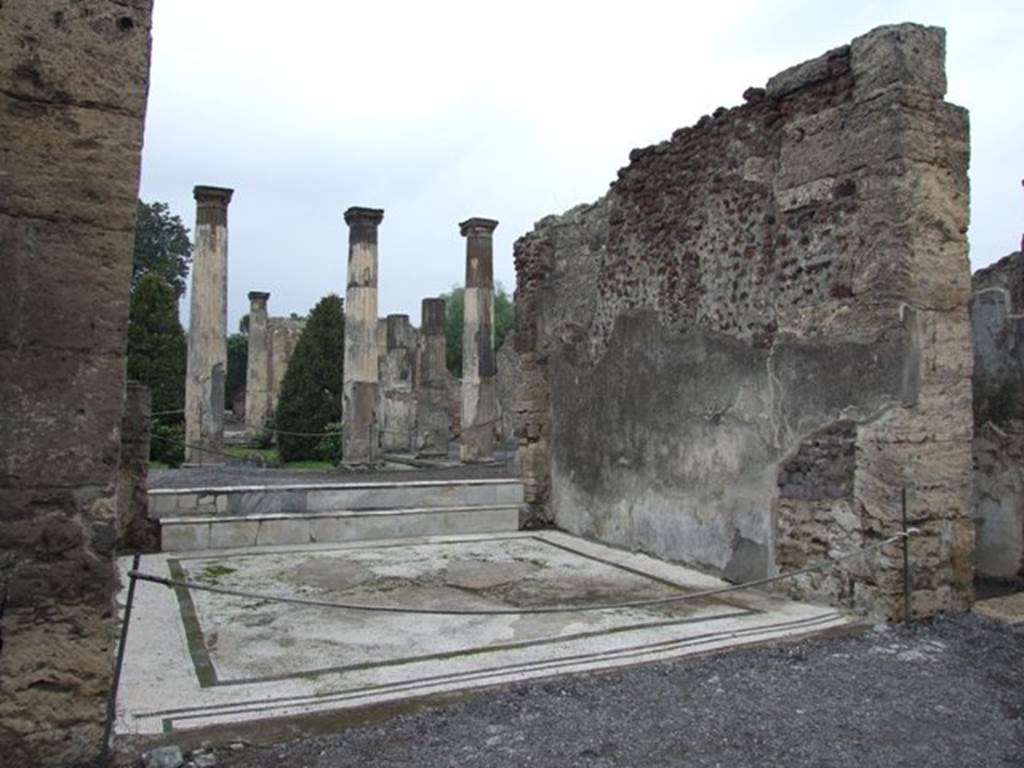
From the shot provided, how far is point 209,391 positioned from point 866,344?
12.8 meters

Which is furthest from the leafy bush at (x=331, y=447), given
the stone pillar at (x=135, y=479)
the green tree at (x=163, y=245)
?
the green tree at (x=163, y=245)

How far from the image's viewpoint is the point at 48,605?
289cm

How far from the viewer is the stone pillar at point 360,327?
1603cm

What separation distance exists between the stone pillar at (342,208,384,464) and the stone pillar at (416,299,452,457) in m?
2.65

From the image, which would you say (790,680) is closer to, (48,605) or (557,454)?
(48,605)

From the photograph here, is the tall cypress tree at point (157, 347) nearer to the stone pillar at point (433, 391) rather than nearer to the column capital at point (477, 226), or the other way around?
the stone pillar at point (433, 391)

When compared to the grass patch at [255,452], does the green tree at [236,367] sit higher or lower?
higher

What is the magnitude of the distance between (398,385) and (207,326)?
29.7ft

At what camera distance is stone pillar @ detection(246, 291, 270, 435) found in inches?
1054

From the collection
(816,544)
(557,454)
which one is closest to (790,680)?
(816,544)

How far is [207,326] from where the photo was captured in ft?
51.5

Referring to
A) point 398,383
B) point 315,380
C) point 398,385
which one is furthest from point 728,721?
point 398,383

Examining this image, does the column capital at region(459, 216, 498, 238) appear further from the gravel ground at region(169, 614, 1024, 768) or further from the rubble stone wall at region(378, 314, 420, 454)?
the gravel ground at region(169, 614, 1024, 768)

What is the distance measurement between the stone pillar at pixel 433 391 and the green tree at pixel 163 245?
25.0 metres
